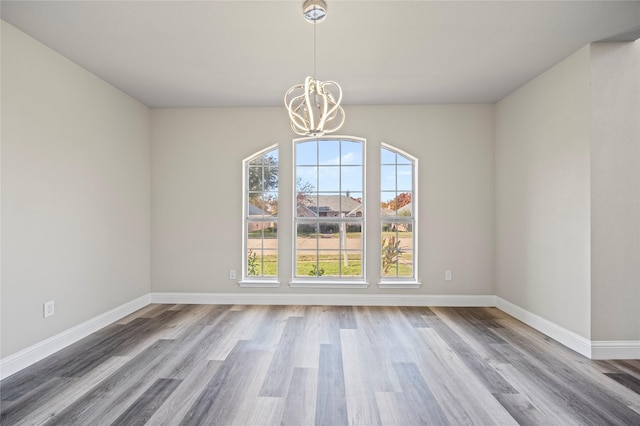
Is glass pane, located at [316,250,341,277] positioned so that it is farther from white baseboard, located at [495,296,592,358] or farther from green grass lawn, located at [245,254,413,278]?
white baseboard, located at [495,296,592,358]

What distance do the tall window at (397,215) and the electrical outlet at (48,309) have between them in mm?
3577

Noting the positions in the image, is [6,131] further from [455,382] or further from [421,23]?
[455,382]

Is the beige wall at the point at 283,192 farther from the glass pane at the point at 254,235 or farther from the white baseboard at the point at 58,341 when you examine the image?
the glass pane at the point at 254,235

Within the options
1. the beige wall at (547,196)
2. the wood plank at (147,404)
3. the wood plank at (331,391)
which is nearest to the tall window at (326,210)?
the wood plank at (331,391)

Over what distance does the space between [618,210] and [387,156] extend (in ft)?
8.03

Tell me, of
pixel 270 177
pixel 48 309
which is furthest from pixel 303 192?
pixel 48 309

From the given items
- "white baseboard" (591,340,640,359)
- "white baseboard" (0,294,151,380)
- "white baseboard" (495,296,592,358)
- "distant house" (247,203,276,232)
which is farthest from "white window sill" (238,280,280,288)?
"white baseboard" (591,340,640,359)

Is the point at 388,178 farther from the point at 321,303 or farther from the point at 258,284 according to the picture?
the point at 258,284

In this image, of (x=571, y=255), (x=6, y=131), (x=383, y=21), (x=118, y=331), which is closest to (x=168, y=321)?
(x=118, y=331)

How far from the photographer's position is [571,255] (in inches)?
118

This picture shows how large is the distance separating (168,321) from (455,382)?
3.02 metres

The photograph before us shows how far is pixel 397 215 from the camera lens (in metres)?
4.45

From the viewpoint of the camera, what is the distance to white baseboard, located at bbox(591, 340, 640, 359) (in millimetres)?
2771

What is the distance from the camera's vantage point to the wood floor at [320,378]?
1.99m
